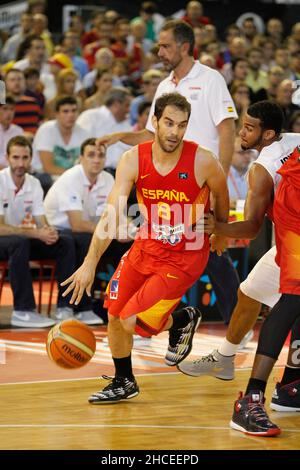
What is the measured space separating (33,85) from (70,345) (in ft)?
22.9

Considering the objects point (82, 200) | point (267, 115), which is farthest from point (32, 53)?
point (267, 115)

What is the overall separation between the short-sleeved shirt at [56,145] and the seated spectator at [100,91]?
1547mm

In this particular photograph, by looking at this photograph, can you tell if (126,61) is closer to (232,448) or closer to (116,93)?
(116,93)

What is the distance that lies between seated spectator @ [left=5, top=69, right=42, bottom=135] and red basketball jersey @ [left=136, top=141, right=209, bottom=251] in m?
5.59

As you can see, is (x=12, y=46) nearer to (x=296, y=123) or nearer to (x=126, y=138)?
(x=296, y=123)

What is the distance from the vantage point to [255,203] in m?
6.16

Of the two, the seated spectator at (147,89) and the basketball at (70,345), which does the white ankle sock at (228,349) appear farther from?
the seated spectator at (147,89)

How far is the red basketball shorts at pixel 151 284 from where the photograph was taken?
20.7 ft

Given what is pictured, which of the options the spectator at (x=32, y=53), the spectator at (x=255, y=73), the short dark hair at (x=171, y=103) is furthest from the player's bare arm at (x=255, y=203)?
the spectator at (x=255, y=73)

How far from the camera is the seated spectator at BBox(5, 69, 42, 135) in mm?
11867

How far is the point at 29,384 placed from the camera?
6992 millimetres

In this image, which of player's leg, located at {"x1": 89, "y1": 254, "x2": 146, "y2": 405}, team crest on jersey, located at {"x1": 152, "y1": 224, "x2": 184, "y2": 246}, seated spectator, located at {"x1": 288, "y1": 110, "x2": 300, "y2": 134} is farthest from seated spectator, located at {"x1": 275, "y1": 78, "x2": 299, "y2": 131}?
player's leg, located at {"x1": 89, "y1": 254, "x2": 146, "y2": 405}

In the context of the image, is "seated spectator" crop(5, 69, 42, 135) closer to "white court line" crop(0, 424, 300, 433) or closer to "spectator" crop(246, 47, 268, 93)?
"spectator" crop(246, 47, 268, 93)

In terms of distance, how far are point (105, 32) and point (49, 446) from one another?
1127 cm
